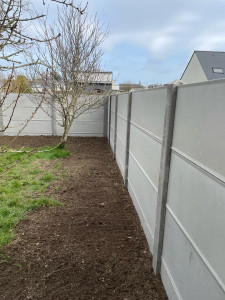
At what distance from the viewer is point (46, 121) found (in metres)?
10.5

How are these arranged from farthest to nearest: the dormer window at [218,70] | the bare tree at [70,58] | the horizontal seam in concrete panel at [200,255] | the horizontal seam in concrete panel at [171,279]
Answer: the dormer window at [218,70] → the bare tree at [70,58] → the horizontal seam in concrete panel at [171,279] → the horizontal seam in concrete panel at [200,255]

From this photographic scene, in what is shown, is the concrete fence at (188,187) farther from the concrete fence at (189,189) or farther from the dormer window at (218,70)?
the dormer window at (218,70)

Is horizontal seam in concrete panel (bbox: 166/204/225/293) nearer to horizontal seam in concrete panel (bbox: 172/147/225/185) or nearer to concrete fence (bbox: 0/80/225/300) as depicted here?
concrete fence (bbox: 0/80/225/300)

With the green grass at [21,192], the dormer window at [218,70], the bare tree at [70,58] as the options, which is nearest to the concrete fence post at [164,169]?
the green grass at [21,192]

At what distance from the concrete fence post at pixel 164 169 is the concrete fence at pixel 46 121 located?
27.2 feet

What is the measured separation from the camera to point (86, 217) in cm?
349

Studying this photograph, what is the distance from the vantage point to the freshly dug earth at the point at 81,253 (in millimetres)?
2154

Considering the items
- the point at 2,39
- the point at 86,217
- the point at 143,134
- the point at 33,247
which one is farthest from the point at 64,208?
the point at 2,39

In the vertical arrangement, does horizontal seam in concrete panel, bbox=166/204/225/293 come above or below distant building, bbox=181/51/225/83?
below

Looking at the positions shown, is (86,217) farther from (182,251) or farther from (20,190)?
(182,251)

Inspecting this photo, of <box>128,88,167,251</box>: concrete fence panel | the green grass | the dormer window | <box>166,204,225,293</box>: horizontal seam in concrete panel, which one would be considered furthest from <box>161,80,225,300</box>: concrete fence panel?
the dormer window

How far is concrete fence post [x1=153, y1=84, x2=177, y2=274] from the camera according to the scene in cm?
200

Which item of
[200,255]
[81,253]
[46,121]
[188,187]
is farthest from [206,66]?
[200,255]

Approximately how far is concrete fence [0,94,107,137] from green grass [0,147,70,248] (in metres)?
4.35
